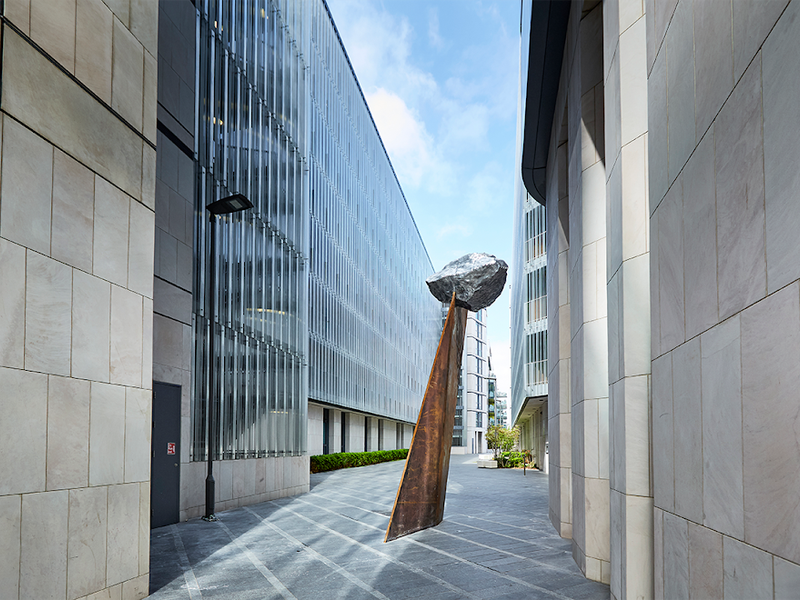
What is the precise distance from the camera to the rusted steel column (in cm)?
1159

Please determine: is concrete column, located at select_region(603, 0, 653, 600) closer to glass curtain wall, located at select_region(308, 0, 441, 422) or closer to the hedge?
glass curtain wall, located at select_region(308, 0, 441, 422)

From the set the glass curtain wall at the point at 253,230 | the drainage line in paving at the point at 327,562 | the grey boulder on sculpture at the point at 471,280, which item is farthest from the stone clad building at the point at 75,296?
the grey boulder on sculpture at the point at 471,280

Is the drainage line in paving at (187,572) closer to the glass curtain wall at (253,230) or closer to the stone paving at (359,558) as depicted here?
the stone paving at (359,558)

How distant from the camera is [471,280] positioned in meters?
13.8

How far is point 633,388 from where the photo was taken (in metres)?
6.06

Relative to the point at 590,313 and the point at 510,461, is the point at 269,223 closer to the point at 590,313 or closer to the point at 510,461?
the point at 590,313

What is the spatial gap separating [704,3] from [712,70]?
456mm

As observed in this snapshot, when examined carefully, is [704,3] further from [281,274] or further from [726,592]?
[281,274]

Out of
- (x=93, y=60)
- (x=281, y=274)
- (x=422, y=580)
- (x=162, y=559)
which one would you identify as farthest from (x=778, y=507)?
(x=281, y=274)

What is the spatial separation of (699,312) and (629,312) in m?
2.23

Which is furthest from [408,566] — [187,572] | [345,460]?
[345,460]

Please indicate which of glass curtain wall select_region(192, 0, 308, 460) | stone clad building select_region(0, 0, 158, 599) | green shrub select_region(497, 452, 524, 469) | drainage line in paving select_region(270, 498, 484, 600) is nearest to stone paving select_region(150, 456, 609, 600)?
drainage line in paving select_region(270, 498, 484, 600)

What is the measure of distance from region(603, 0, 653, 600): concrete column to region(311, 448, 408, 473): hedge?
92.5 feet

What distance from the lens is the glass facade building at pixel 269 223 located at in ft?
51.3
